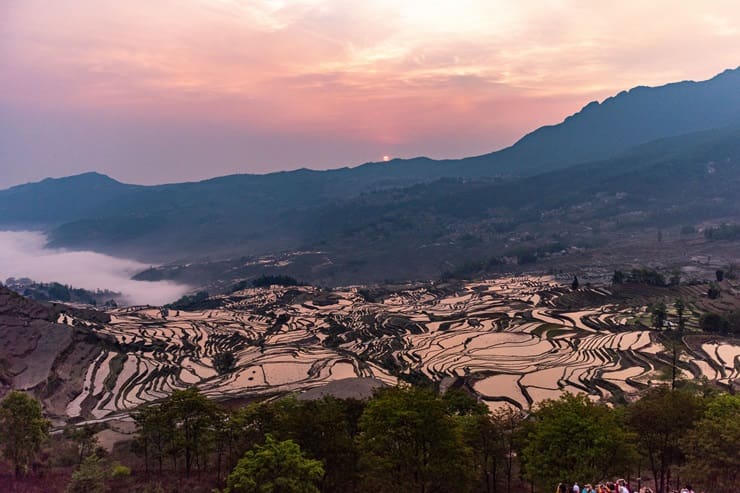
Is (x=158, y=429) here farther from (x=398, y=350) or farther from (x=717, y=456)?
(x=398, y=350)

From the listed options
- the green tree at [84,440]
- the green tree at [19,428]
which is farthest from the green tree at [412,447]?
the green tree at [84,440]

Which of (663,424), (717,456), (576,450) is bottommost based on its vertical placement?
(663,424)

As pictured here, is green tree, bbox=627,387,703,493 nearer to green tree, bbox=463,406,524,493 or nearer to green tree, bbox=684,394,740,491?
green tree, bbox=684,394,740,491

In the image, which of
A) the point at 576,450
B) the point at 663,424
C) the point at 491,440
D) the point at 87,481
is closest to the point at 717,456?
the point at 663,424

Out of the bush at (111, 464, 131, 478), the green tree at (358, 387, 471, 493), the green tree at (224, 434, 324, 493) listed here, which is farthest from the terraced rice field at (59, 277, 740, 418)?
the green tree at (224, 434, 324, 493)

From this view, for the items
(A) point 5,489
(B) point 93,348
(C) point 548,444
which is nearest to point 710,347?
(C) point 548,444

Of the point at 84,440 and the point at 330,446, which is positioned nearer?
the point at 330,446

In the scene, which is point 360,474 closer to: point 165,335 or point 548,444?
point 548,444
